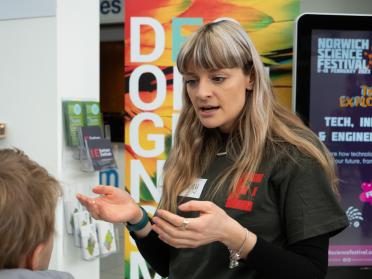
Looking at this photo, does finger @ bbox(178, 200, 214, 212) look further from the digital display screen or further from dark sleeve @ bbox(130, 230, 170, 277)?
the digital display screen

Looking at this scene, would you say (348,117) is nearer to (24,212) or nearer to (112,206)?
(112,206)

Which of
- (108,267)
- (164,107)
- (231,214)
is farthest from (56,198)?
(108,267)

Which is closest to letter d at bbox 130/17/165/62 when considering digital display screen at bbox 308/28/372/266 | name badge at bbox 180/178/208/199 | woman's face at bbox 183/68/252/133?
digital display screen at bbox 308/28/372/266

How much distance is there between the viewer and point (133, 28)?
2469 millimetres

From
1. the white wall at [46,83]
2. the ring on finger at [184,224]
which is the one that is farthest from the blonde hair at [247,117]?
the white wall at [46,83]

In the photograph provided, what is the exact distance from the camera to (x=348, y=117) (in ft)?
7.77

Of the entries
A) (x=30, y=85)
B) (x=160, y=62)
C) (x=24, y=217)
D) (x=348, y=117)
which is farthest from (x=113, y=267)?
(x=24, y=217)

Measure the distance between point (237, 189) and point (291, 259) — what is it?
0.25m

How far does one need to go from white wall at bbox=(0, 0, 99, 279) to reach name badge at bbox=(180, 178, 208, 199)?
126 centimetres

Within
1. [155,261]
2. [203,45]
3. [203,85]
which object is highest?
[203,45]

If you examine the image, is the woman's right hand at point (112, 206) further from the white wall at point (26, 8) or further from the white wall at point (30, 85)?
the white wall at point (26, 8)

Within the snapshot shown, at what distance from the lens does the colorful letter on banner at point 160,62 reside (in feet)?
7.78

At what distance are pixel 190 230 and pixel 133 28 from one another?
1627 millimetres

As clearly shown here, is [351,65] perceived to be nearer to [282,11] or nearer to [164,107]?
[282,11]
